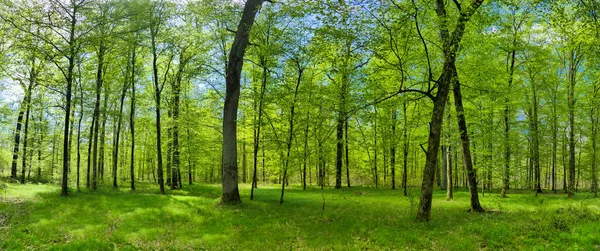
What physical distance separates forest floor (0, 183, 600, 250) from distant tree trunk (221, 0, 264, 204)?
1304 mm

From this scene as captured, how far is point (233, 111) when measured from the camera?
1744 cm

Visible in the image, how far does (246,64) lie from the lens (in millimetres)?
30484

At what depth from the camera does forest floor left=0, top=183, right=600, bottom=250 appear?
31.2 ft

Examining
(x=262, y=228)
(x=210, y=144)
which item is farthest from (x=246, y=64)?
(x=262, y=228)

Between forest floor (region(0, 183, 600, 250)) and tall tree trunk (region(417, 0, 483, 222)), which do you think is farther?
tall tree trunk (region(417, 0, 483, 222))

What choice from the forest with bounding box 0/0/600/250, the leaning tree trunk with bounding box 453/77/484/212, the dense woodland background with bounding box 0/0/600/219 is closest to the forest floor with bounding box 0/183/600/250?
the forest with bounding box 0/0/600/250

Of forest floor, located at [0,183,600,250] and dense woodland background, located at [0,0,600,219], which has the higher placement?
dense woodland background, located at [0,0,600,219]

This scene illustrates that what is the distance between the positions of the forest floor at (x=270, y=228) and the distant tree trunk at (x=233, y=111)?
51.4 inches

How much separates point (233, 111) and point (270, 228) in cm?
734

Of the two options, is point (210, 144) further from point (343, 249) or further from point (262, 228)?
point (343, 249)

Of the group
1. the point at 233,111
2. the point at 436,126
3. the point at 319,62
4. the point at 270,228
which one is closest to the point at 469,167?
the point at 436,126

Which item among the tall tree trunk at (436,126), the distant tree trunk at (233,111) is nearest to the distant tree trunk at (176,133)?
the distant tree trunk at (233,111)

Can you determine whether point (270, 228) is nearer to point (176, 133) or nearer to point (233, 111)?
point (233, 111)

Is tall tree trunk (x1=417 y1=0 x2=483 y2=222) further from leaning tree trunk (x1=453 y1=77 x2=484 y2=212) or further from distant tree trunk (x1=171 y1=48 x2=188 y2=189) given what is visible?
distant tree trunk (x1=171 y1=48 x2=188 y2=189)
